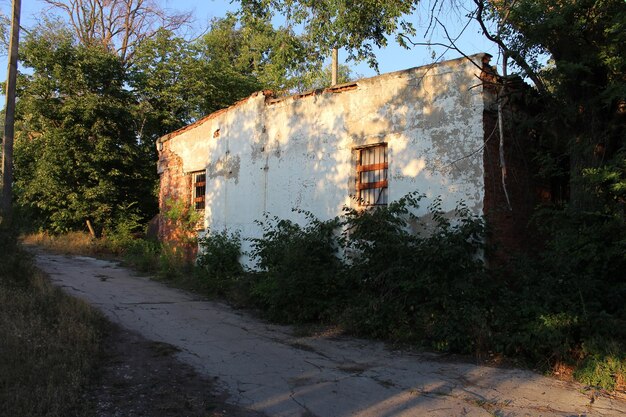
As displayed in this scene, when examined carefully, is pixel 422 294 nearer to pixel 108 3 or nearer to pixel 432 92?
pixel 432 92

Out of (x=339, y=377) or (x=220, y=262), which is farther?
(x=220, y=262)

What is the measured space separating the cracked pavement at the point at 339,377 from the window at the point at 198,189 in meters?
6.39

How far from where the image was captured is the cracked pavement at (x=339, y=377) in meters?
5.18

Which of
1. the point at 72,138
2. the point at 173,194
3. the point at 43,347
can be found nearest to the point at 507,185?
the point at 43,347

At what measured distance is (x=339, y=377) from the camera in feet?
20.3

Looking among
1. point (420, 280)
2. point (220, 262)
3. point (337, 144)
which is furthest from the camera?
point (220, 262)

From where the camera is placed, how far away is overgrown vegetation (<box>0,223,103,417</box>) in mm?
4539

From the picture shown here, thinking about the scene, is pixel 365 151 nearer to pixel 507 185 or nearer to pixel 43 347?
pixel 507 185

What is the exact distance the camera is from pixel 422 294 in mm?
8180

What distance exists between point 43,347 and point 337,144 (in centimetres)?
708

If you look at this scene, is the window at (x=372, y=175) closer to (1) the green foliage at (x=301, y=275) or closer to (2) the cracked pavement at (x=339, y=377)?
(1) the green foliage at (x=301, y=275)

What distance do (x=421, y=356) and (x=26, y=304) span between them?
5992 millimetres

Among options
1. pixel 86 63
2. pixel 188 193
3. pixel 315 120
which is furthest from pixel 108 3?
pixel 315 120

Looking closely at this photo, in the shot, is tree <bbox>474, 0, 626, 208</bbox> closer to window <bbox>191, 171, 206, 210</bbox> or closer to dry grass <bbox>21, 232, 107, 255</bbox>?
window <bbox>191, 171, 206, 210</bbox>
